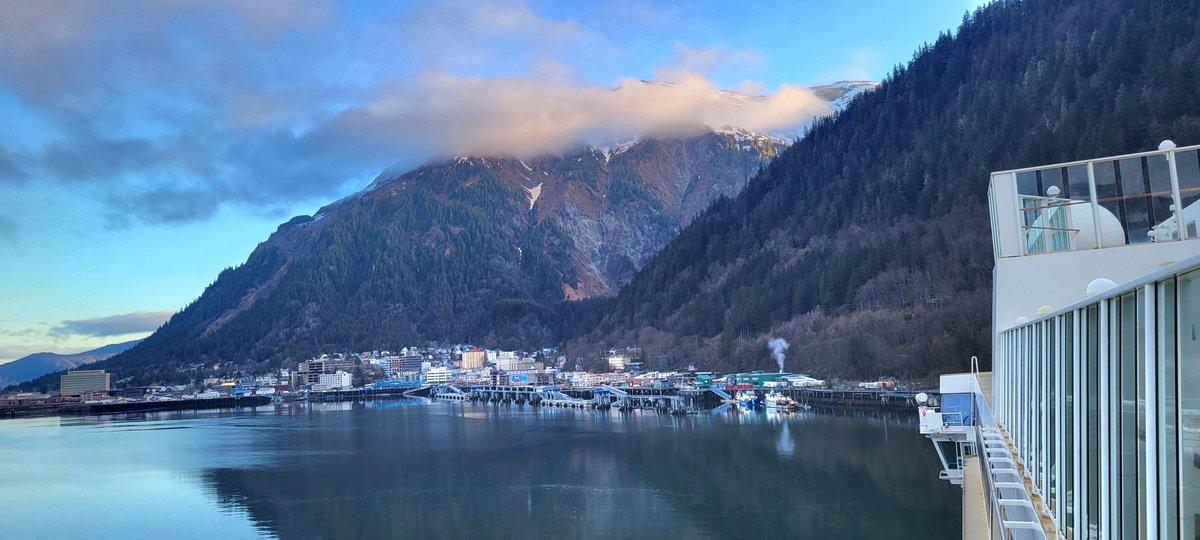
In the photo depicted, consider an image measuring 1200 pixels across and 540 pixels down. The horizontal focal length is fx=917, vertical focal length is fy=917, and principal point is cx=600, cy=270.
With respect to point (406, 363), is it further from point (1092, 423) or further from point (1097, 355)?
point (1097, 355)

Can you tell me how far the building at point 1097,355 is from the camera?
2.98 metres

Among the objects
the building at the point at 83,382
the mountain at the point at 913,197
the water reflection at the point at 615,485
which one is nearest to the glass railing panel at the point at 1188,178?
the water reflection at the point at 615,485

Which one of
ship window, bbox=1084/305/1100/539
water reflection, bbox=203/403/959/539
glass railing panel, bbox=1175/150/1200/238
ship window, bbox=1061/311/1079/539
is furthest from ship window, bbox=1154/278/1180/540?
water reflection, bbox=203/403/959/539

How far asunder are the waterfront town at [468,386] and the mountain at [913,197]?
4.79m

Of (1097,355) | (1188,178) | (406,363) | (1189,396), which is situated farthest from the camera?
(406,363)

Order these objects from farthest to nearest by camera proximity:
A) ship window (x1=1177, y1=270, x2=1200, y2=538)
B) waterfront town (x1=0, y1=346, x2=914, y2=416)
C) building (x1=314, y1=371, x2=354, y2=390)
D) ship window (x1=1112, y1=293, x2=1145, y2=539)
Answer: building (x1=314, y1=371, x2=354, y2=390)
waterfront town (x1=0, y1=346, x2=914, y2=416)
ship window (x1=1112, y1=293, x2=1145, y2=539)
ship window (x1=1177, y1=270, x2=1200, y2=538)

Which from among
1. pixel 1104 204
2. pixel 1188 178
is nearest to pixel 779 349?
pixel 1104 204

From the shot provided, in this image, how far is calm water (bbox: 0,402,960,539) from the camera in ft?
83.4

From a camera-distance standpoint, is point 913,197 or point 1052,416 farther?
point 913,197

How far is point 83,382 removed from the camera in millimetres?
169250

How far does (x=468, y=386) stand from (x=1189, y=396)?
133 metres

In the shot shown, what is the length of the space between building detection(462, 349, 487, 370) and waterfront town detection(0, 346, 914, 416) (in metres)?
0.19

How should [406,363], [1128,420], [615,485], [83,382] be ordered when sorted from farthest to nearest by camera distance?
1. [406,363]
2. [83,382]
3. [615,485]
4. [1128,420]

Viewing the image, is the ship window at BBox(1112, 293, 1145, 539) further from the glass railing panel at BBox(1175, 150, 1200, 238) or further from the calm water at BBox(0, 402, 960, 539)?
the calm water at BBox(0, 402, 960, 539)
